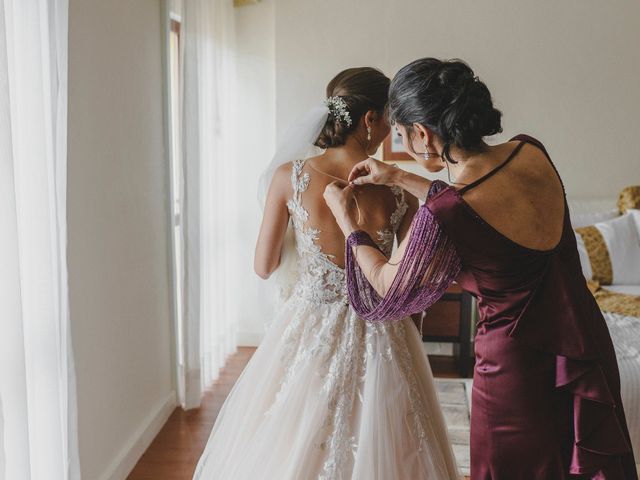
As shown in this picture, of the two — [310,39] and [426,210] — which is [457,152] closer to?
[426,210]

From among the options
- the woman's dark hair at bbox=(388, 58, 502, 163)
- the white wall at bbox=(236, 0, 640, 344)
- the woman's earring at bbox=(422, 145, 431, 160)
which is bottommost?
the woman's earring at bbox=(422, 145, 431, 160)

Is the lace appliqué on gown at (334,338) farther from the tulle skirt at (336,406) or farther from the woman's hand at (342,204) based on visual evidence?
the woman's hand at (342,204)

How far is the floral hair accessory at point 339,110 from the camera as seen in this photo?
164cm

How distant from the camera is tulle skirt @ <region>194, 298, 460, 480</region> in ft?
4.93

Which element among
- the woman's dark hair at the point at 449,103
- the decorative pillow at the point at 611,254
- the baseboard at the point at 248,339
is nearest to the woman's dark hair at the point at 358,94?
the woman's dark hair at the point at 449,103

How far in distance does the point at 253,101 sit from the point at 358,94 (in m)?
2.64

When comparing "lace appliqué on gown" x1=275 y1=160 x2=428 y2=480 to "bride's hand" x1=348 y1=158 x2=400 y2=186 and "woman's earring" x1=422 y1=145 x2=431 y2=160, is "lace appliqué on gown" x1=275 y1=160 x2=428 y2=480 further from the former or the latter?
"woman's earring" x1=422 y1=145 x2=431 y2=160

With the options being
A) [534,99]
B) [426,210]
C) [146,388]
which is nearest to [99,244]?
[146,388]

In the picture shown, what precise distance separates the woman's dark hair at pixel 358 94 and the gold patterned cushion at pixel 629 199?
8.88ft

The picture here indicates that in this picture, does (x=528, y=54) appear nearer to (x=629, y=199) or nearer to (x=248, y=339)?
(x=629, y=199)

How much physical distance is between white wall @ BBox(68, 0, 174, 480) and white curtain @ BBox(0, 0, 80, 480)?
0.37 m

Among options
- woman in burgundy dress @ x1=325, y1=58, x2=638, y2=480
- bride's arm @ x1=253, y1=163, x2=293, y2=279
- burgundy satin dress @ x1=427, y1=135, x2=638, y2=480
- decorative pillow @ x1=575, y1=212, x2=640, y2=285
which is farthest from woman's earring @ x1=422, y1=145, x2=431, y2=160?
decorative pillow @ x1=575, y1=212, x2=640, y2=285

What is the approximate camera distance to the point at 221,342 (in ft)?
12.4

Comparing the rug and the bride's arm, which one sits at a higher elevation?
the bride's arm
